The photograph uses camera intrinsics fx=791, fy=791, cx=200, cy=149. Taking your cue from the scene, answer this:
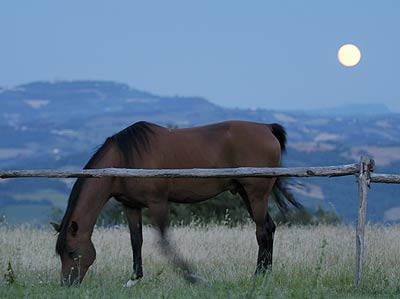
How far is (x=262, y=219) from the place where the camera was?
380 inches

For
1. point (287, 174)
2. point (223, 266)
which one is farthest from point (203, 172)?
point (223, 266)

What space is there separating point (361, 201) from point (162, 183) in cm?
242

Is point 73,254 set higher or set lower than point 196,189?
lower

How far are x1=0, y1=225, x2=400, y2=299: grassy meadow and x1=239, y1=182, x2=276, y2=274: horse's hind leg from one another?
26 centimetres

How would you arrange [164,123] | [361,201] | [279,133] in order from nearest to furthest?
[361,201]
[279,133]
[164,123]

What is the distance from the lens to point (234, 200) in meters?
21.9

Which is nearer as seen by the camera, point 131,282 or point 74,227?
point 131,282

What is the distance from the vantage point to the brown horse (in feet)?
28.5

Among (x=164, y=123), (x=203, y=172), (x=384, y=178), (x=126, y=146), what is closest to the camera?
(x=384, y=178)

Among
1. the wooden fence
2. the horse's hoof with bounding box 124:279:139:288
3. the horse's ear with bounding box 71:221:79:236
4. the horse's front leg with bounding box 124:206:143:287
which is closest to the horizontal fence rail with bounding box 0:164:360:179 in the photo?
the wooden fence

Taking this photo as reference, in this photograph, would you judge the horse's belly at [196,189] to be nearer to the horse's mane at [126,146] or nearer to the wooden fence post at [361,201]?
the horse's mane at [126,146]

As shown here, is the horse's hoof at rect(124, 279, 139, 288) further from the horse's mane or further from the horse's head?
the horse's mane

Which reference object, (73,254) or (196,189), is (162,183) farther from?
(73,254)

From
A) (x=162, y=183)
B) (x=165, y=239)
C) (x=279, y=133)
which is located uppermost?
(x=279, y=133)
